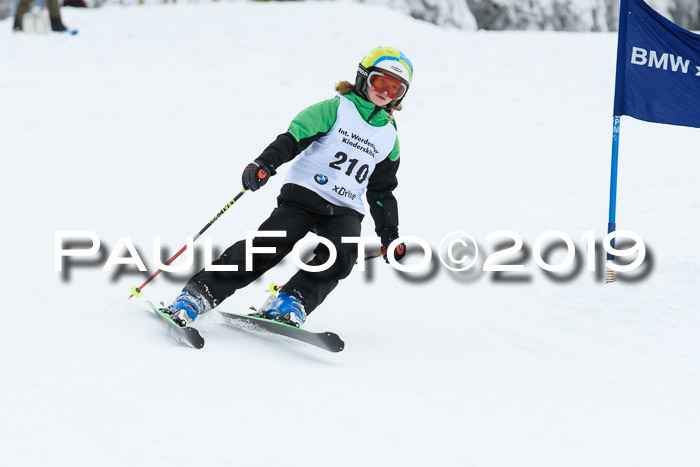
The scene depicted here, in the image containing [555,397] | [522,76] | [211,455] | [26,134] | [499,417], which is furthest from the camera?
[522,76]

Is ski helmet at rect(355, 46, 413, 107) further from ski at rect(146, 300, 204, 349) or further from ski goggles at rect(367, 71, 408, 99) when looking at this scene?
ski at rect(146, 300, 204, 349)

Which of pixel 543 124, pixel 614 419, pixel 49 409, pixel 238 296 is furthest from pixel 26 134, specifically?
pixel 614 419

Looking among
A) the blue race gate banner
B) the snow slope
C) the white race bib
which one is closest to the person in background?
the snow slope

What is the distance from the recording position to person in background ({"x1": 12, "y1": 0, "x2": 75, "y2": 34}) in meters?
15.8

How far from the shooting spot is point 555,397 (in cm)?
411

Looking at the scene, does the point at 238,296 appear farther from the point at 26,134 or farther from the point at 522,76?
the point at 522,76

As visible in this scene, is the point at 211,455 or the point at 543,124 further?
the point at 543,124

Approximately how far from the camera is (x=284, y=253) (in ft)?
16.1

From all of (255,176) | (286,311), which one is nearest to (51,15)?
(255,176)

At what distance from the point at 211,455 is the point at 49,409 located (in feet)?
2.28

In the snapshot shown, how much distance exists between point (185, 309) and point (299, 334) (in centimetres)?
65

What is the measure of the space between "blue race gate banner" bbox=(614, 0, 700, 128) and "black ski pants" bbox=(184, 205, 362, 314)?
8.87 ft

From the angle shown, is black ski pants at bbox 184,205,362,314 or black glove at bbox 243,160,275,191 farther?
black ski pants at bbox 184,205,362,314

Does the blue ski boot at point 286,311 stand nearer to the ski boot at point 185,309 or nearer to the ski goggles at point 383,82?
the ski boot at point 185,309
